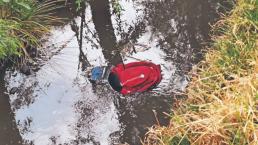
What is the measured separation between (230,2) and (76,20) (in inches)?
95.9

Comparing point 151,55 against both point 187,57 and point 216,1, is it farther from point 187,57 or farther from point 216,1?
point 216,1

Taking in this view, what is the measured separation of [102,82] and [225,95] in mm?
1994

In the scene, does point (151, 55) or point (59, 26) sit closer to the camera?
point (151, 55)

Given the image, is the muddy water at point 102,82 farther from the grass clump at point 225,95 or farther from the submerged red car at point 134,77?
the grass clump at point 225,95

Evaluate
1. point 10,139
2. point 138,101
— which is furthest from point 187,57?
point 10,139

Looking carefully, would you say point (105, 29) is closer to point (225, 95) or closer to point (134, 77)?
point (134, 77)

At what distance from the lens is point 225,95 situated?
586 cm

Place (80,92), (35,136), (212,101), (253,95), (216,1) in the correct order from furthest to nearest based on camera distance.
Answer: (216,1) → (80,92) → (35,136) → (212,101) → (253,95)

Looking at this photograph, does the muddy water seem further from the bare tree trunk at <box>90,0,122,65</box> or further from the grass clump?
the grass clump

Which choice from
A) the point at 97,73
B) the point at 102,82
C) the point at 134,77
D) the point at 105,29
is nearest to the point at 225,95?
the point at 134,77

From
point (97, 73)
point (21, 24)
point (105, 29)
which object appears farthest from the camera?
point (105, 29)

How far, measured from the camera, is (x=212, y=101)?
5949 millimetres

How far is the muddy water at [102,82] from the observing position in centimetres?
679

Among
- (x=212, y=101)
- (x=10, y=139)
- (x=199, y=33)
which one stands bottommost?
(x=10, y=139)
